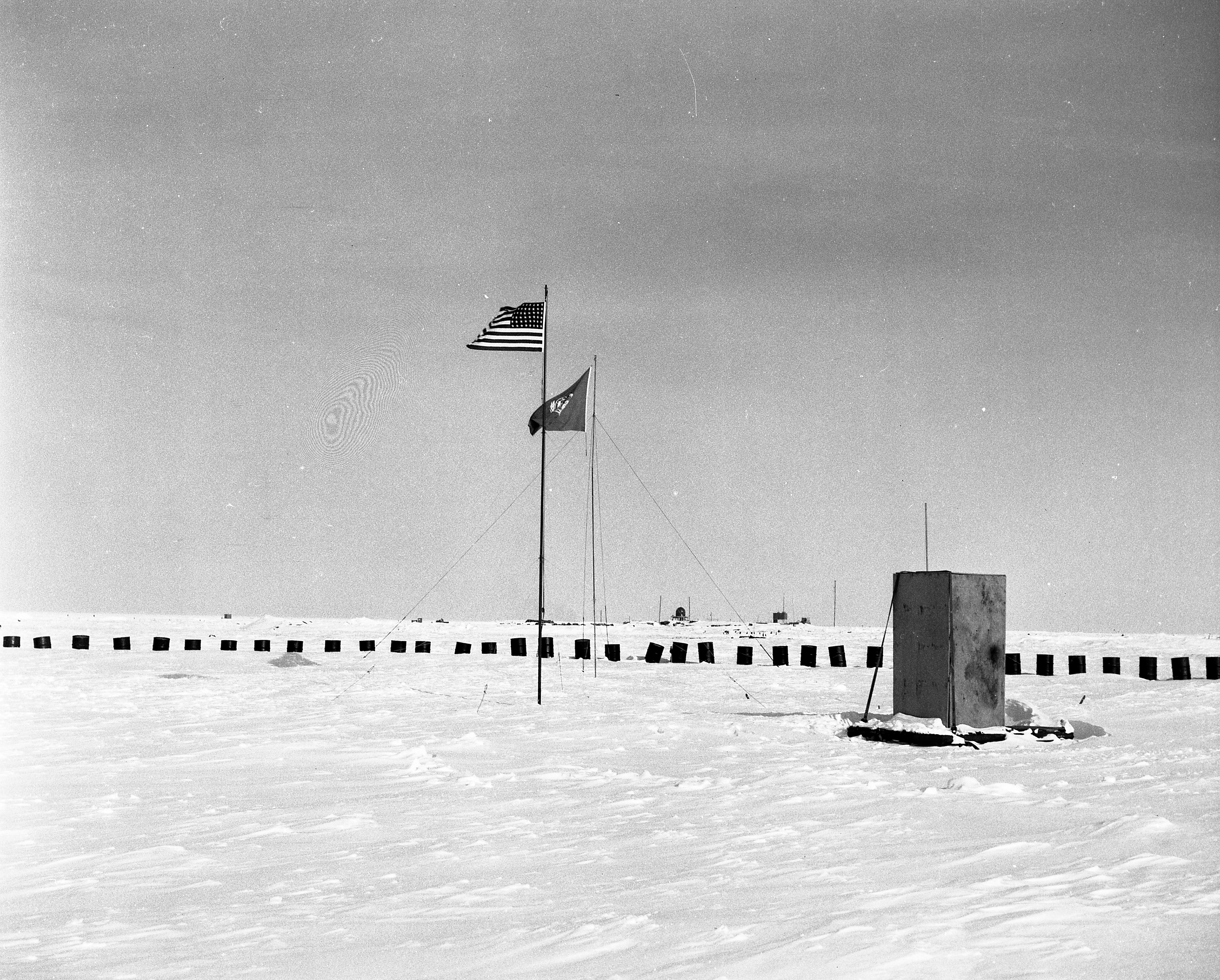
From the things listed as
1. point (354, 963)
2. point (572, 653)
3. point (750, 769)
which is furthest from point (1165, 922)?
point (572, 653)

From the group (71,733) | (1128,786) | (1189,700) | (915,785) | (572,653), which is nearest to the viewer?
(1128,786)

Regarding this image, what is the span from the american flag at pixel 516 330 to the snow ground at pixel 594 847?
5.84 m

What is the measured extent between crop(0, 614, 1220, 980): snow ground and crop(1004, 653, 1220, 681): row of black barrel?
490 inches

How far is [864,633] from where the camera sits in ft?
247

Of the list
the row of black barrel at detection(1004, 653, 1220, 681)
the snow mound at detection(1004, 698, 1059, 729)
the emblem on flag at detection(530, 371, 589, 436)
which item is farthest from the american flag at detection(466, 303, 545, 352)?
the row of black barrel at detection(1004, 653, 1220, 681)

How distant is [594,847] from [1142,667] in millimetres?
26348

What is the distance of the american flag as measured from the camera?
1941 centimetres

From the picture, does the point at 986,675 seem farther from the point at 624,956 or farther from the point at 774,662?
the point at 774,662

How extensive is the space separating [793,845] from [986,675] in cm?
734

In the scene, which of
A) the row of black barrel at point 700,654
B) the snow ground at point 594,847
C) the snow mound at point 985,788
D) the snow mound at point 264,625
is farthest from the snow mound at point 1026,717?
the snow mound at point 264,625

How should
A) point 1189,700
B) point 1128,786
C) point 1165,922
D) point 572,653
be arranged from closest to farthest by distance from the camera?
point 1165,922 < point 1128,786 < point 1189,700 < point 572,653

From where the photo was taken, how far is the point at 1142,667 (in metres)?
30.8

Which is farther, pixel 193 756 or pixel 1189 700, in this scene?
pixel 1189 700

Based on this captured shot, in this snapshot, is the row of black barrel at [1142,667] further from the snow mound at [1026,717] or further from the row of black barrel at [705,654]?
the snow mound at [1026,717]
